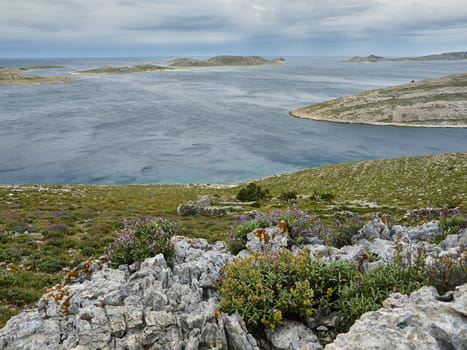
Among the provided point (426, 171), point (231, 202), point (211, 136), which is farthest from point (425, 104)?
point (231, 202)

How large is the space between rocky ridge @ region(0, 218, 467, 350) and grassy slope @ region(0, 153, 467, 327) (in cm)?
318

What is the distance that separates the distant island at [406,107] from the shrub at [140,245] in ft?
318

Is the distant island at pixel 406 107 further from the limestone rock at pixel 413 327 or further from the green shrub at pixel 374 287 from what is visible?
the limestone rock at pixel 413 327

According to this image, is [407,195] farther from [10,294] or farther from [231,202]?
[10,294]

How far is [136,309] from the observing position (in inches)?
263

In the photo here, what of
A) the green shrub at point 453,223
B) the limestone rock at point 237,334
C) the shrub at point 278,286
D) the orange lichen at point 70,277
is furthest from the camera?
the green shrub at point 453,223

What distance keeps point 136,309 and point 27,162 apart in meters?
58.8

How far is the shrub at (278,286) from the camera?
6.50m

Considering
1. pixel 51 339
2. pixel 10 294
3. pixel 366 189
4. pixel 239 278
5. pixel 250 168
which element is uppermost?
pixel 239 278

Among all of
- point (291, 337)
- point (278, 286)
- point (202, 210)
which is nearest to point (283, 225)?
point (278, 286)

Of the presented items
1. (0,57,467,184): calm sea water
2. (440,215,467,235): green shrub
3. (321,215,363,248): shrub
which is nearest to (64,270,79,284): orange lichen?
(321,215,363,248): shrub

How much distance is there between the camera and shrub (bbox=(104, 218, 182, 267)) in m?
9.45

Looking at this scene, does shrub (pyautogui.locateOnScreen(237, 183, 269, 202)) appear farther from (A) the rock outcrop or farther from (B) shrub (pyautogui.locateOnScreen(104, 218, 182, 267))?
(B) shrub (pyautogui.locateOnScreen(104, 218, 182, 267))

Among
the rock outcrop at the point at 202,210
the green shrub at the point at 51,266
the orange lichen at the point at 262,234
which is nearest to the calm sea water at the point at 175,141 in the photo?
the rock outcrop at the point at 202,210
